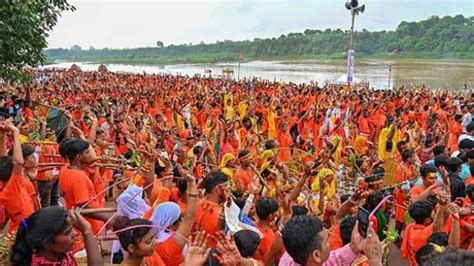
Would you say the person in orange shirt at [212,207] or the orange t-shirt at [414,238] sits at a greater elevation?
the person in orange shirt at [212,207]

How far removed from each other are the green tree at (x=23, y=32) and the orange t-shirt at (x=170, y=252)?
19.4ft

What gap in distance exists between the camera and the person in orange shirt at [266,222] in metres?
3.80

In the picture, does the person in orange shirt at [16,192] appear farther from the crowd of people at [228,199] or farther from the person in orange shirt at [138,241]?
the person in orange shirt at [138,241]

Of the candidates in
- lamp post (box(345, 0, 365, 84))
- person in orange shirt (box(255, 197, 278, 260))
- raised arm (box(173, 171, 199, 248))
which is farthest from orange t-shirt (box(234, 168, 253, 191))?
lamp post (box(345, 0, 365, 84))

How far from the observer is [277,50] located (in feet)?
266

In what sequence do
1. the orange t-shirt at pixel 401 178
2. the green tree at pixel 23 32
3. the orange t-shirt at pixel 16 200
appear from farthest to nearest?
the green tree at pixel 23 32
the orange t-shirt at pixel 401 178
the orange t-shirt at pixel 16 200

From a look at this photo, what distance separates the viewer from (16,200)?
3994 mm

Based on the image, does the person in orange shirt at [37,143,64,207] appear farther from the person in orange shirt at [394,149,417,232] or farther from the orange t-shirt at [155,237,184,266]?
the person in orange shirt at [394,149,417,232]

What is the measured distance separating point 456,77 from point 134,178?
34.7 m

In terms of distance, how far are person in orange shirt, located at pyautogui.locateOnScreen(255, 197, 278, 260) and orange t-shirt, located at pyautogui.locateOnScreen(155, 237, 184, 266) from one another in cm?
62

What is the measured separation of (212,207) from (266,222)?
434mm

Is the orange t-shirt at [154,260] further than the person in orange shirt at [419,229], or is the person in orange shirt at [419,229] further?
the person in orange shirt at [419,229]

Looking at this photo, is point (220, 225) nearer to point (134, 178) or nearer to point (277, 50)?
point (134, 178)

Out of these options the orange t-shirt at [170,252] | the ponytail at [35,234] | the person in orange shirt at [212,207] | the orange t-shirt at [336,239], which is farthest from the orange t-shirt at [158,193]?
the ponytail at [35,234]
